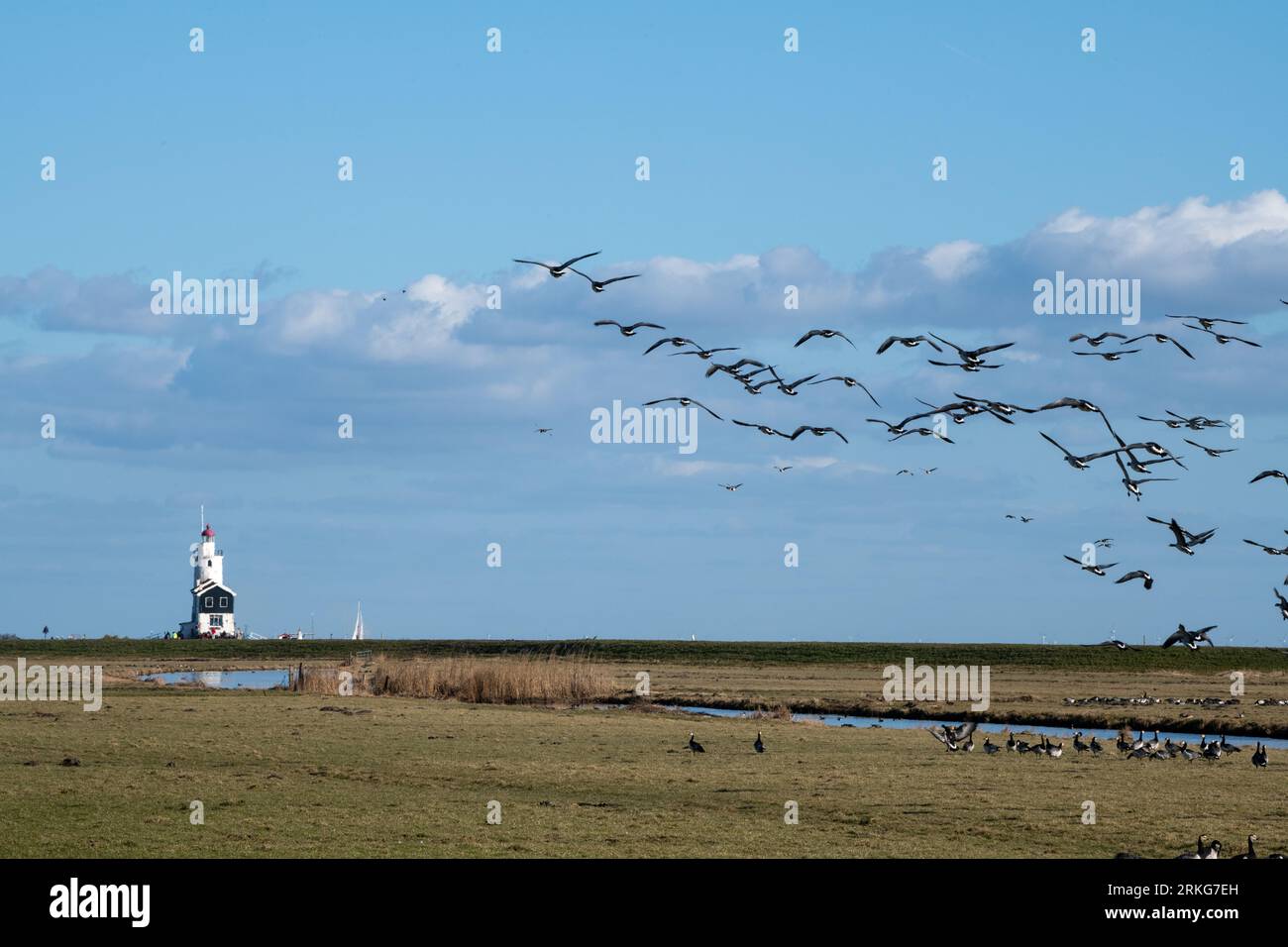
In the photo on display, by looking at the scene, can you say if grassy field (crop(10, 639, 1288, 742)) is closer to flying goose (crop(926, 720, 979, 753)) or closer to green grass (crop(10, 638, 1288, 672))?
green grass (crop(10, 638, 1288, 672))

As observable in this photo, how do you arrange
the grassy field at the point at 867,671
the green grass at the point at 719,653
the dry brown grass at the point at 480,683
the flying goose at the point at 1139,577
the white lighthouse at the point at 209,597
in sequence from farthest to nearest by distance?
the white lighthouse at the point at 209,597
the green grass at the point at 719,653
the dry brown grass at the point at 480,683
the grassy field at the point at 867,671
the flying goose at the point at 1139,577

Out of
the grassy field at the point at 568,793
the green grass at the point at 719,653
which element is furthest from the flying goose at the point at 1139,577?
the green grass at the point at 719,653

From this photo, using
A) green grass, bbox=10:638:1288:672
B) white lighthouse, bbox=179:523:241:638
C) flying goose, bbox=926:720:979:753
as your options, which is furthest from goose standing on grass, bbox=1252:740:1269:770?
white lighthouse, bbox=179:523:241:638

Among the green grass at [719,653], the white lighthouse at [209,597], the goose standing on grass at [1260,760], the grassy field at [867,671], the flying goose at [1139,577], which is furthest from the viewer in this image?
the white lighthouse at [209,597]

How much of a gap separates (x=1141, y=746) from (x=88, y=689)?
45.4 meters

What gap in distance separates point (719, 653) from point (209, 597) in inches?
2425

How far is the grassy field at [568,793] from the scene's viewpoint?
23.6m

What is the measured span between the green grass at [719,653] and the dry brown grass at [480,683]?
116 feet

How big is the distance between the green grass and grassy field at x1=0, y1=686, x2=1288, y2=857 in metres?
63.1

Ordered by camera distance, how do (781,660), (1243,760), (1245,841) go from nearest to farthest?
(1245,841) < (1243,760) < (781,660)

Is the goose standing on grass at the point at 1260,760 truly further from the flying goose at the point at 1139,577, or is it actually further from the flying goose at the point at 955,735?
the flying goose at the point at 1139,577
